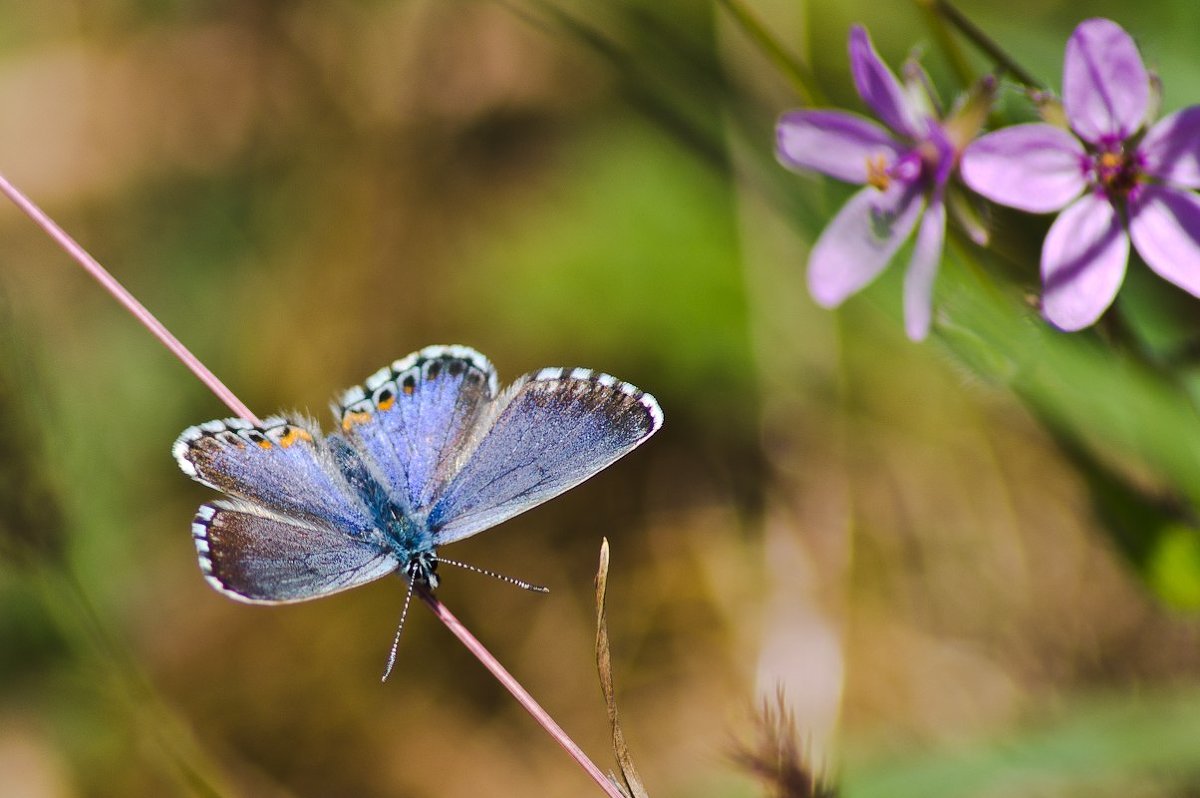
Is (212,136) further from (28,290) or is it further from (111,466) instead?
(111,466)

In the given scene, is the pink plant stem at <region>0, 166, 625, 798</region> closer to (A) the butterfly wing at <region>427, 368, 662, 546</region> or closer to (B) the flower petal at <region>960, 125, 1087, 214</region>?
(A) the butterfly wing at <region>427, 368, 662, 546</region>

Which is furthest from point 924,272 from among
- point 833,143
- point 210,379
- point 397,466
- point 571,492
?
point 571,492

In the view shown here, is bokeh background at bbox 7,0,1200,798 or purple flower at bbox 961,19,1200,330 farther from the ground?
purple flower at bbox 961,19,1200,330

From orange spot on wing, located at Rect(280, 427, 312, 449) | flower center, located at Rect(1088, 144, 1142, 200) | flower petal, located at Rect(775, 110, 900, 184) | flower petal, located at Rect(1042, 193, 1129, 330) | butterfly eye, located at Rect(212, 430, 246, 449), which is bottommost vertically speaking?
orange spot on wing, located at Rect(280, 427, 312, 449)

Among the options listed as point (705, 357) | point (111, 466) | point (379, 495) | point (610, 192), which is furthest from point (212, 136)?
point (379, 495)

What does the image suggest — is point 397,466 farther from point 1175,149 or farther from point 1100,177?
point 1175,149

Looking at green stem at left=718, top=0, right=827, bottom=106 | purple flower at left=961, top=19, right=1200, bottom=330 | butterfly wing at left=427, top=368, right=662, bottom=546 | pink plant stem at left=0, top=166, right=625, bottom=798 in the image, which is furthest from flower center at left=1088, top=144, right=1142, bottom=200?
pink plant stem at left=0, top=166, right=625, bottom=798
